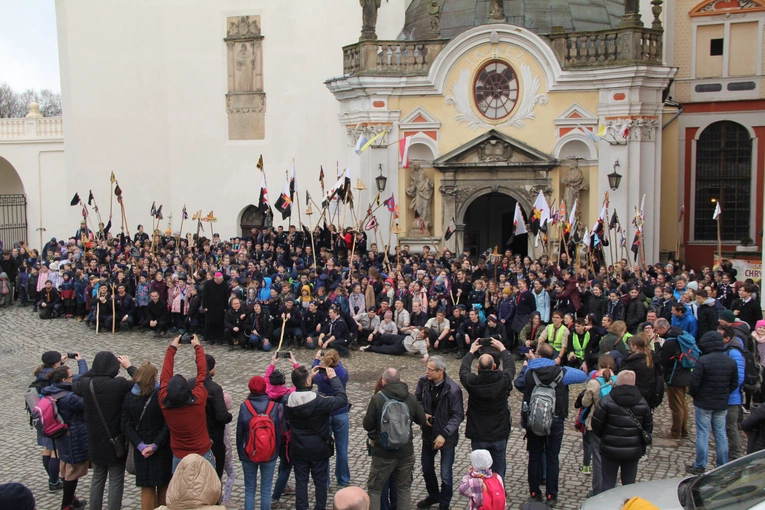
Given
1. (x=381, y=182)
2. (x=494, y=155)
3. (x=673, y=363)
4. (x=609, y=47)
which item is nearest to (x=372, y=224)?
(x=381, y=182)

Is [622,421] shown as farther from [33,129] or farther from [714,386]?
[33,129]

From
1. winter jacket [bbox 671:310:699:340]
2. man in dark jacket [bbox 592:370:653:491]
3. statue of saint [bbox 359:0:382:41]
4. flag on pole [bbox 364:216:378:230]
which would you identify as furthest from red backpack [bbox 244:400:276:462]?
statue of saint [bbox 359:0:382:41]

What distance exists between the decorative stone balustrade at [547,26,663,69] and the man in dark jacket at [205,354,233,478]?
51.3 feet

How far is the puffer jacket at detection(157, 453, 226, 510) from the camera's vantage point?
5371 millimetres

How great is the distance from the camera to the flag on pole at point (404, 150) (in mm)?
21781

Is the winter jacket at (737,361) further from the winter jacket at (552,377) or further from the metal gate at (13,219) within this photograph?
the metal gate at (13,219)

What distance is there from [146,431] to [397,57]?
1636cm

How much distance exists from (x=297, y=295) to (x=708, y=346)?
950 centimetres

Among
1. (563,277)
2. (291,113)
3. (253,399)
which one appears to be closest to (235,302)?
(563,277)

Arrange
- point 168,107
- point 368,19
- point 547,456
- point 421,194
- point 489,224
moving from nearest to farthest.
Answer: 1. point 547,456
2. point 368,19
3. point 421,194
4. point 489,224
5. point 168,107

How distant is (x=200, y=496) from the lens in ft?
17.7

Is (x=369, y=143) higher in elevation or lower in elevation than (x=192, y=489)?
higher

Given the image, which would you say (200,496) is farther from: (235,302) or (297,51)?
(297,51)

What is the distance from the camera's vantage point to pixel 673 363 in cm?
1005
